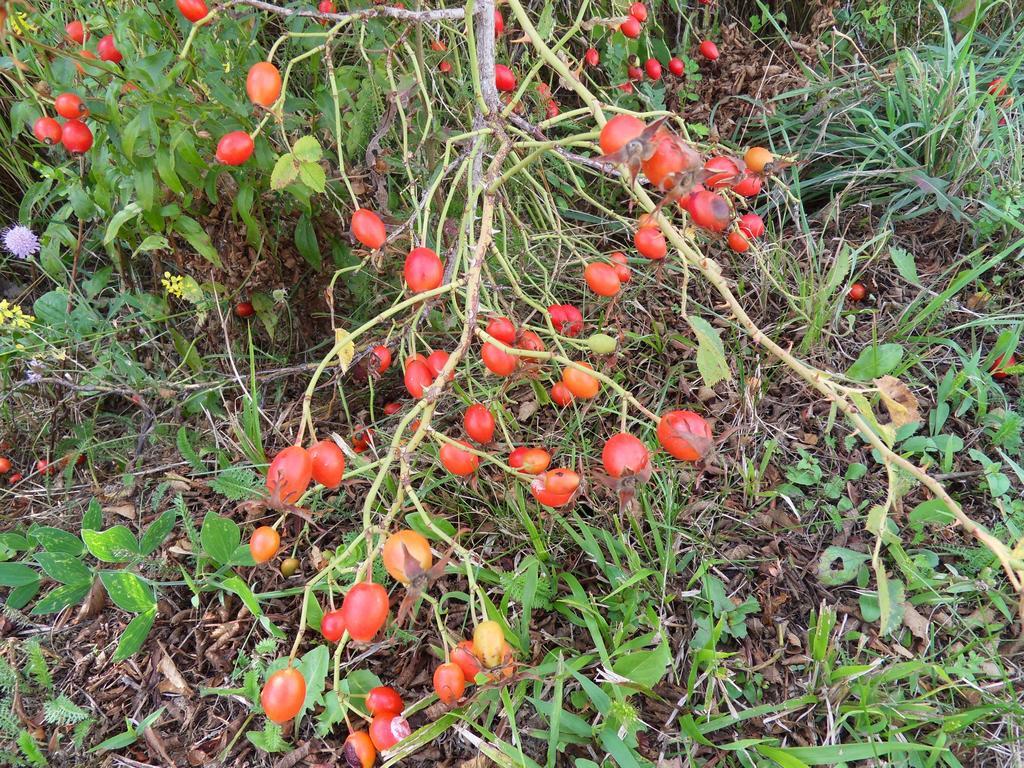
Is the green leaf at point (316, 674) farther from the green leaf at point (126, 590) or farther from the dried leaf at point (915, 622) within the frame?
the dried leaf at point (915, 622)

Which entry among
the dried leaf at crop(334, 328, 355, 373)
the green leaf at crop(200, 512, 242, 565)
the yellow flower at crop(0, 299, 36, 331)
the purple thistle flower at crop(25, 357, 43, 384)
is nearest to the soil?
the green leaf at crop(200, 512, 242, 565)

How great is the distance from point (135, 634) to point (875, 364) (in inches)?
71.9

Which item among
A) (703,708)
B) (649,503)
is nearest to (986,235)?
(649,503)

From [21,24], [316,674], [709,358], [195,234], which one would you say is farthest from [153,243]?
[709,358]

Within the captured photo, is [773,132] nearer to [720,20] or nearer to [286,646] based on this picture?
[720,20]

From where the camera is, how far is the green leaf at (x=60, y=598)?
59.1 inches

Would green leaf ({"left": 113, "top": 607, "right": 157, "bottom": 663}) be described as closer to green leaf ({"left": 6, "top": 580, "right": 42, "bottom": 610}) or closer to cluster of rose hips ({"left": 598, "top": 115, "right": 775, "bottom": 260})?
green leaf ({"left": 6, "top": 580, "right": 42, "bottom": 610})

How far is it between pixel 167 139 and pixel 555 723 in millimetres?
1462

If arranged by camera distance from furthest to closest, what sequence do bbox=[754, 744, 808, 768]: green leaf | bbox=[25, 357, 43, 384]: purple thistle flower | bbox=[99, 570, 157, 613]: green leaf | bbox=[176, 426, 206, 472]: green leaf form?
bbox=[25, 357, 43, 384]: purple thistle flower
bbox=[176, 426, 206, 472]: green leaf
bbox=[99, 570, 157, 613]: green leaf
bbox=[754, 744, 808, 768]: green leaf

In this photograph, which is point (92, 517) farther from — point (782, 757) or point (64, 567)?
point (782, 757)

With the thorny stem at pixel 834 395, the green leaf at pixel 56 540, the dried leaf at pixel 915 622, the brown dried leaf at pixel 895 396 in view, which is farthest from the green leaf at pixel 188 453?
the dried leaf at pixel 915 622

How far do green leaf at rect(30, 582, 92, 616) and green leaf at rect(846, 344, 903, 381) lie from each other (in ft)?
6.32

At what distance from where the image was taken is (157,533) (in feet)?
5.11

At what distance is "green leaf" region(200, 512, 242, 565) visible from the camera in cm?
145
